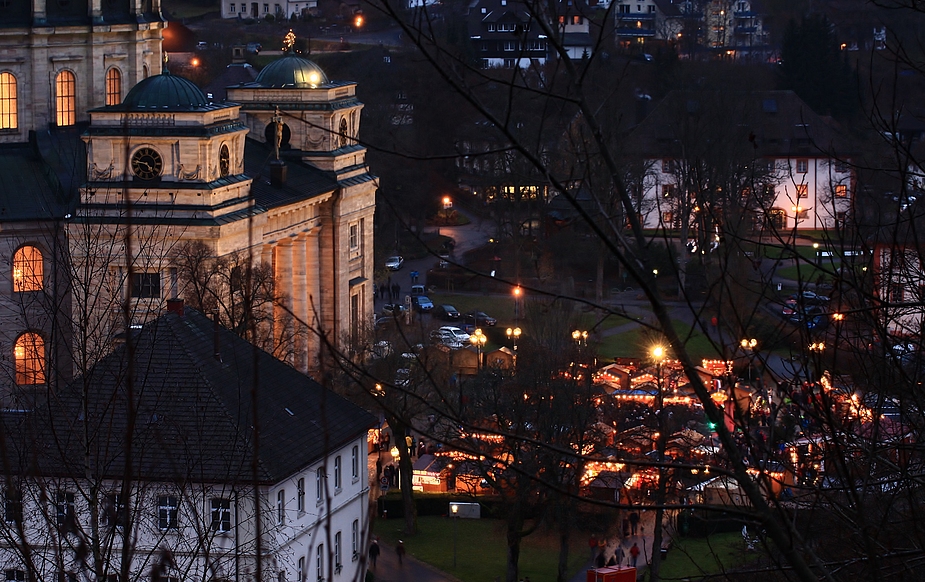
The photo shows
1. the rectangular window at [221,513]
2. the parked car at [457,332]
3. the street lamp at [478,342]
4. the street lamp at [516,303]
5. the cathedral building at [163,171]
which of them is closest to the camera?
the rectangular window at [221,513]

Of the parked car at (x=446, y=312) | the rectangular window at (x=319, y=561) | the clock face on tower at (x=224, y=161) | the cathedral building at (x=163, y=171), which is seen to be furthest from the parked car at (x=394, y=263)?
the rectangular window at (x=319, y=561)

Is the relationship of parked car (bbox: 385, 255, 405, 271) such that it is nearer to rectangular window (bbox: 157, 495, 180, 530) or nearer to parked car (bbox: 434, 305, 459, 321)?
parked car (bbox: 434, 305, 459, 321)

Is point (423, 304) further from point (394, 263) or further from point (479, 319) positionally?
point (394, 263)

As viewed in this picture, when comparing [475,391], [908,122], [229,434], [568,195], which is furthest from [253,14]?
[568,195]

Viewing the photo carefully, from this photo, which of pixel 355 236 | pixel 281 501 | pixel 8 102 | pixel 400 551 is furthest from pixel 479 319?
pixel 281 501

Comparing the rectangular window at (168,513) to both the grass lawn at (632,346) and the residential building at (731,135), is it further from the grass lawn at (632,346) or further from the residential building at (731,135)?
the residential building at (731,135)

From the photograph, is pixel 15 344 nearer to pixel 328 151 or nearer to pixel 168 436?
pixel 328 151
